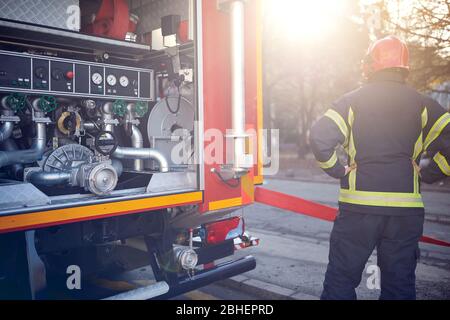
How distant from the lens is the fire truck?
109 inches

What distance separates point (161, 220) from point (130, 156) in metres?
0.54

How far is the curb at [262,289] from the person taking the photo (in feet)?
13.4

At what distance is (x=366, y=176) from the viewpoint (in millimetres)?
2926

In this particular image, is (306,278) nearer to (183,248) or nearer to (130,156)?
(183,248)

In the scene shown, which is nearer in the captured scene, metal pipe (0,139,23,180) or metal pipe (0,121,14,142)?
metal pipe (0,121,14,142)

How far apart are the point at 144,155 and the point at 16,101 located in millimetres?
967

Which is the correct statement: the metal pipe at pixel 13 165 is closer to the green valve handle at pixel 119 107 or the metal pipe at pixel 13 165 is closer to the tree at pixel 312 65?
the green valve handle at pixel 119 107

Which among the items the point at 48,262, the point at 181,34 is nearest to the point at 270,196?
the point at 181,34

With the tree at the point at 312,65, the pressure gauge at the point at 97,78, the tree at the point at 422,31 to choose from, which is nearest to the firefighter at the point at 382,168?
the pressure gauge at the point at 97,78

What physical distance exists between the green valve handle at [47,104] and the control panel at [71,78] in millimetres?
49

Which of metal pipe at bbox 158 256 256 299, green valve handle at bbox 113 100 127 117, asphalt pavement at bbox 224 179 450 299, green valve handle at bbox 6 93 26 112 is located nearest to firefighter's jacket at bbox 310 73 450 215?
asphalt pavement at bbox 224 179 450 299

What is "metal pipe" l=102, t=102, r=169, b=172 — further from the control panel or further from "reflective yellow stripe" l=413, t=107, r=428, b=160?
"reflective yellow stripe" l=413, t=107, r=428, b=160

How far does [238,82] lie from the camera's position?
3129mm

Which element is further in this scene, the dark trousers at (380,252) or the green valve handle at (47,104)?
the green valve handle at (47,104)
